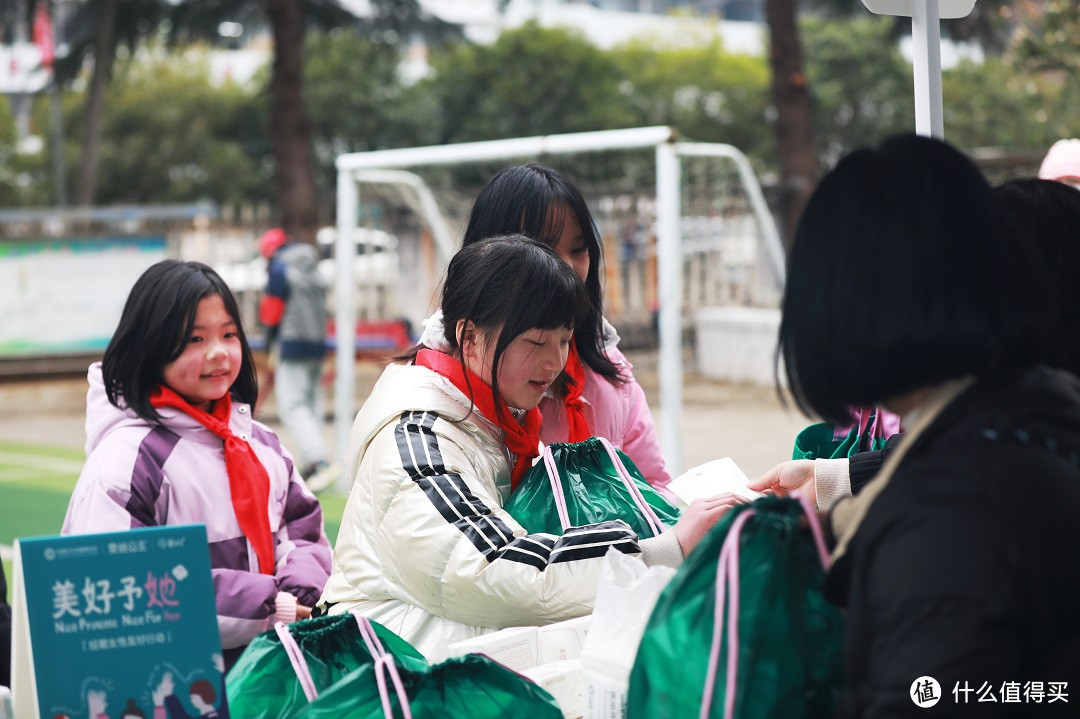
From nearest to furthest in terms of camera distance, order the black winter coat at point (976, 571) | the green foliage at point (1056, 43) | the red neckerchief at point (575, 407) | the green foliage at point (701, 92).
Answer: the black winter coat at point (976, 571), the red neckerchief at point (575, 407), the green foliage at point (1056, 43), the green foliage at point (701, 92)

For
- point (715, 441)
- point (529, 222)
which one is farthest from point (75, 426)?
point (529, 222)

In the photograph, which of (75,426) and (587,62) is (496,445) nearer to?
(75,426)

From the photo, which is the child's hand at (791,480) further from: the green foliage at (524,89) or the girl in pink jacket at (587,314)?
the green foliage at (524,89)

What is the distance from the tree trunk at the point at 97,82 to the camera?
16.3m

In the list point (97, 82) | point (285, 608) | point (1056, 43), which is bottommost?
point (285, 608)

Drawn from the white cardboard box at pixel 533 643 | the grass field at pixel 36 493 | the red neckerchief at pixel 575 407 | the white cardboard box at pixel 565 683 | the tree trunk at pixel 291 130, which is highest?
the tree trunk at pixel 291 130

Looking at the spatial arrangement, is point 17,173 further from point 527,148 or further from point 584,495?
point 584,495

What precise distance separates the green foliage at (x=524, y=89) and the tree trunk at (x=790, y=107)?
45.3 feet

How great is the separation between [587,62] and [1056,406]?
26.8 metres

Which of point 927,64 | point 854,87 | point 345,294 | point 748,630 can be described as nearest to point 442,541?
point 748,630

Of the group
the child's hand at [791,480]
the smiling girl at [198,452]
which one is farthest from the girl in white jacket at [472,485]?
the smiling girl at [198,452]

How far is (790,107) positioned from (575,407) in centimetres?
1069

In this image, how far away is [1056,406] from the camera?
1.33 meters

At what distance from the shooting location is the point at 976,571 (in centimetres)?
122
